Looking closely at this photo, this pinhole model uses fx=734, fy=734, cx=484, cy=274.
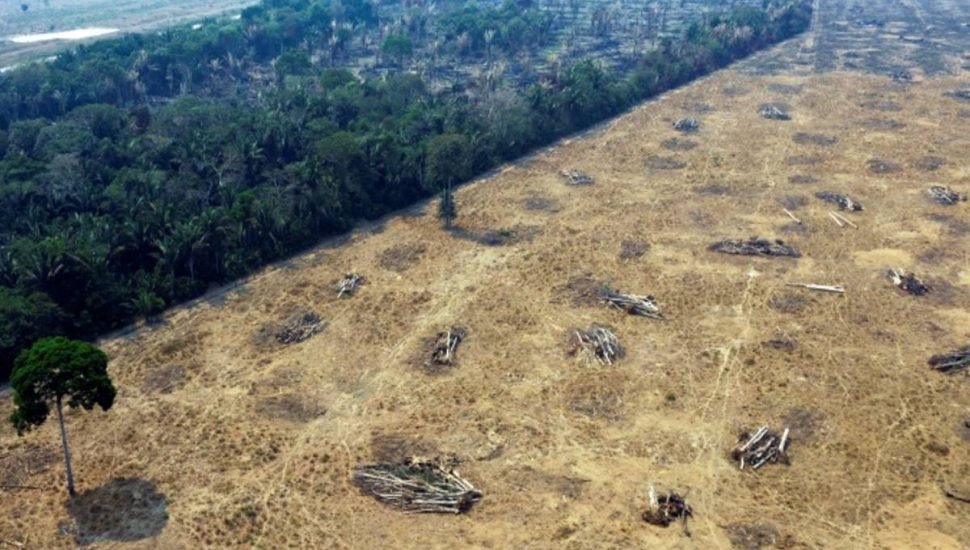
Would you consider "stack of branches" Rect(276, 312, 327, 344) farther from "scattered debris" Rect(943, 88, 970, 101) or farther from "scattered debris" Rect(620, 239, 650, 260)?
"scattered debris" Rect(943, 88, 970, 101)

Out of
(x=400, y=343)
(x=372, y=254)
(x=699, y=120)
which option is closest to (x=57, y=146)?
(x=372, y=254)

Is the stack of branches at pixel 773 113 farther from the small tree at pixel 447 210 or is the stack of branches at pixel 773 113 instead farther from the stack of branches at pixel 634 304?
the stack of branches at pixel 634 304

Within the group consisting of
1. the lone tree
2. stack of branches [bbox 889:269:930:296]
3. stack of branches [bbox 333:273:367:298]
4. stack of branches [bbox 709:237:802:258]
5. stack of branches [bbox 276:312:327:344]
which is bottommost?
stack of branches [bbox 889:269:930:296]

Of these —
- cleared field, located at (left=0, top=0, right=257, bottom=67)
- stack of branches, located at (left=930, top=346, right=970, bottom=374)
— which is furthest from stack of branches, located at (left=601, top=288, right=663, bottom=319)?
cleared field, located at (left=0, top=0, right=257, bottom=67)

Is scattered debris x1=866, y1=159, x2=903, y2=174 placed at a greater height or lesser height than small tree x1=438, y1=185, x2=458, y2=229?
lesser

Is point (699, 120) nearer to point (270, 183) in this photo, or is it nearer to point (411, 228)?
point (411, 228)

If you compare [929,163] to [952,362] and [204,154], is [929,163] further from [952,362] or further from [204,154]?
[204,154]
